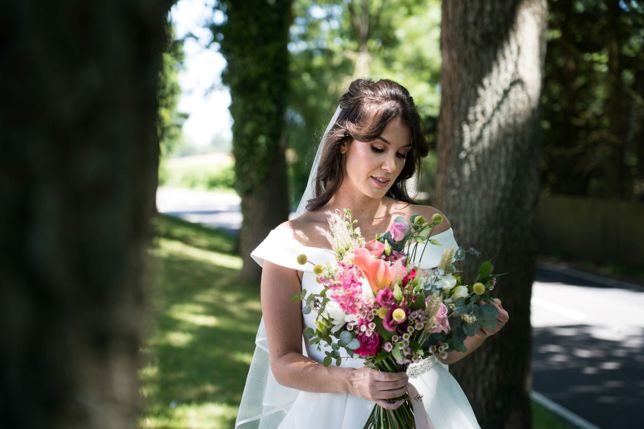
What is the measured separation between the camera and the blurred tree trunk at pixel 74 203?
0.65 m

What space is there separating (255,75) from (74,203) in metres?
12.6

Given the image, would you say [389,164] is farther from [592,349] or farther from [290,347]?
[592,349]

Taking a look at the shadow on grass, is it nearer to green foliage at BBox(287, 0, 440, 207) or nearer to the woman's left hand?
the woman's left hand

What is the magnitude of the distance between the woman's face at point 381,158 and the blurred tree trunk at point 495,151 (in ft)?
5.24

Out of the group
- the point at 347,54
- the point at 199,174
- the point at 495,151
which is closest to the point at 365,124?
the point at 495,151

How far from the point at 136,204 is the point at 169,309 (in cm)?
1147

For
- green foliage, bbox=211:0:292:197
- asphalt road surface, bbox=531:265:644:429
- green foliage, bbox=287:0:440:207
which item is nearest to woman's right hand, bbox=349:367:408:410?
asphalt road surface, bbox=531:265:644:429

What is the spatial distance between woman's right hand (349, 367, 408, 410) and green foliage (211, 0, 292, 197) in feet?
A: 35.0

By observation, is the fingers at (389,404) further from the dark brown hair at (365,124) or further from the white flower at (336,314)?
the dark brown hair at (365,124)

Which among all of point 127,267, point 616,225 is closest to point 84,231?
point 127,267

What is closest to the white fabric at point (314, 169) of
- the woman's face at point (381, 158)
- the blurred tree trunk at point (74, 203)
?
the woman's face at point (381, 158)

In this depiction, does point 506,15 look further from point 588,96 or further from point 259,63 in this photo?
point 588,96

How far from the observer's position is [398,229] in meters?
2.68

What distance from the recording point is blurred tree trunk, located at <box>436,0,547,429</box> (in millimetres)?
4621
